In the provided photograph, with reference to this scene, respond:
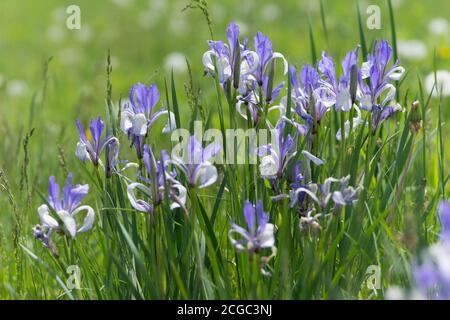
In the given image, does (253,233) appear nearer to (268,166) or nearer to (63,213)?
(268,166)

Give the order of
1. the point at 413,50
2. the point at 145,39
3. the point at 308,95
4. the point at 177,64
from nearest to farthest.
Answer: the point at 308,95, the point at 413,50, the point at 177,64, the point at 145,39

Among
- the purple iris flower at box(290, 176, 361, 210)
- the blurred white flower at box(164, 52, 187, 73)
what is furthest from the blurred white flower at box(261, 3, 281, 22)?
the purple iris flower at box(290, 176, 361, 210)

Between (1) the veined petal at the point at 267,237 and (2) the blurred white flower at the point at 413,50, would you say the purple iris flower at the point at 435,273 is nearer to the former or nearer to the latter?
(1) the veined petal at the point at 267,237

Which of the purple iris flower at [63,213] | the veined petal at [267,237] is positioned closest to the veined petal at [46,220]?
the purple iris flower at [63,213]

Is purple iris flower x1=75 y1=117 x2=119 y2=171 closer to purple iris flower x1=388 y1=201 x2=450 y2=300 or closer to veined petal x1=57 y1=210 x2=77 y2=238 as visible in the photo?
veined petal x1=57 y1=210 x2=77 y2=238

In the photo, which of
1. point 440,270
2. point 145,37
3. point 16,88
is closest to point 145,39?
point 145,37

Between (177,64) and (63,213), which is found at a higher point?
(177,64)

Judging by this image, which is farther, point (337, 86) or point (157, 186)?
point (337, 86)
